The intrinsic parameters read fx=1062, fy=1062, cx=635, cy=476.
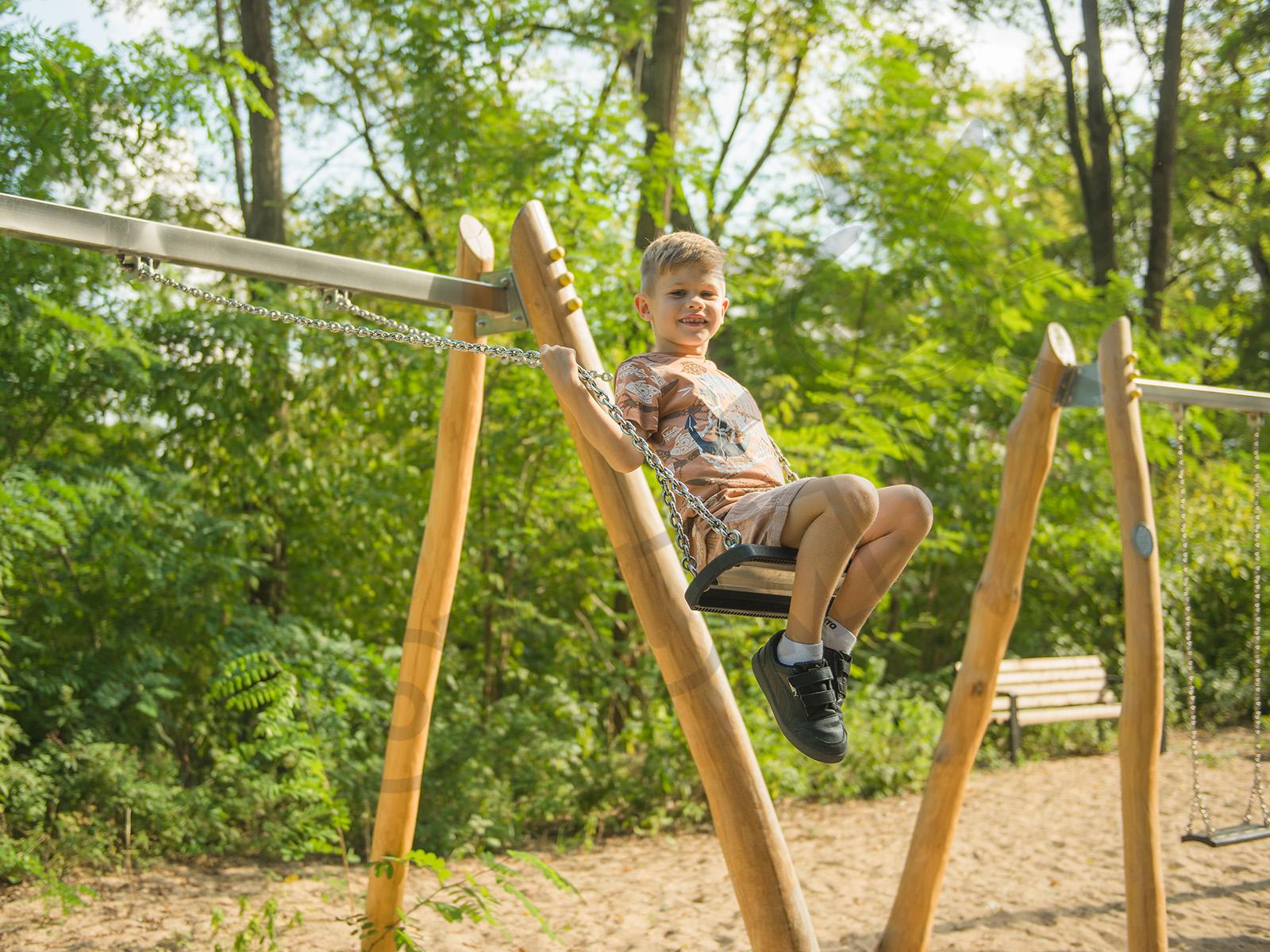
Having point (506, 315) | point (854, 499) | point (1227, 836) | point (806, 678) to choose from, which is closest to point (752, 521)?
point (854, 499)

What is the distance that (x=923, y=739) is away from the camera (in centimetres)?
912

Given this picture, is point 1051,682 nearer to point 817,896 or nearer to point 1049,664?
point 1049,664

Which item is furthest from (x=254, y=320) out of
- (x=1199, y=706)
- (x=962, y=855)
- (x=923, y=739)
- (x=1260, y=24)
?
(x=1260, y=24)

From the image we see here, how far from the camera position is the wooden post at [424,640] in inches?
167

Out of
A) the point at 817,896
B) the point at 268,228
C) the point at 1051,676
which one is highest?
the point at 268,228

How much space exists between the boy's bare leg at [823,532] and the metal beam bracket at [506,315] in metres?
1.53

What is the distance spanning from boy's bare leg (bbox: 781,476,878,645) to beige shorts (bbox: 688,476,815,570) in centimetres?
4

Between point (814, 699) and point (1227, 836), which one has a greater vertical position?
point (814, 699)

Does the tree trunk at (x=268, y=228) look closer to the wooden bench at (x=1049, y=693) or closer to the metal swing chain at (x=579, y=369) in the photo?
the metal swing chain at (x=579, y=369)

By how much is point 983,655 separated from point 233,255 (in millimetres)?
3502

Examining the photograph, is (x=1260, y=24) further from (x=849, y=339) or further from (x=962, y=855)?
(x=962, y=855)

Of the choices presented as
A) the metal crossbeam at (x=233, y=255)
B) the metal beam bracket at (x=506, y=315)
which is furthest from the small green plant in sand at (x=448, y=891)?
the metal crossbeam at (x=233, y=255)

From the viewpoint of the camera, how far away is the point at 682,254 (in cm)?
288

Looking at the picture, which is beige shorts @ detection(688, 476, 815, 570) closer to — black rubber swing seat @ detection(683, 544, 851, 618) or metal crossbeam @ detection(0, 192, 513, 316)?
black rubber swing seat @ detection(683, 544, 851, 618)
